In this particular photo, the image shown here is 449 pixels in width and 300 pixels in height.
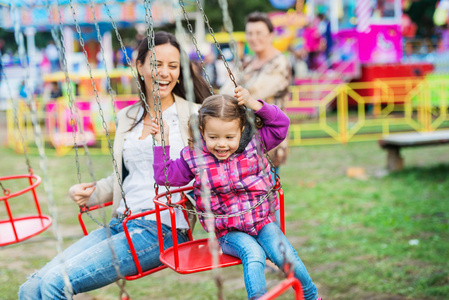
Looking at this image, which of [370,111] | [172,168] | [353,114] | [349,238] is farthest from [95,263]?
[370,111]

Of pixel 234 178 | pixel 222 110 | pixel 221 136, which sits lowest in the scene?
pixel 234 178

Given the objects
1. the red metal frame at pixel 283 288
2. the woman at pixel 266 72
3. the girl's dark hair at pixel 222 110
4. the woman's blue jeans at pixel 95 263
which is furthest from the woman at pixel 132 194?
the woman at pixel 266 72

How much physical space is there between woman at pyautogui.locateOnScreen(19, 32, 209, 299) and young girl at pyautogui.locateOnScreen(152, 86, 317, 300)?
0.24m

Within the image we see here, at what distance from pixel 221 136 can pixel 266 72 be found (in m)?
1.77

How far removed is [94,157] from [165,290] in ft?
19.3

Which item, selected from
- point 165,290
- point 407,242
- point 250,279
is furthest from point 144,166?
point 407,242

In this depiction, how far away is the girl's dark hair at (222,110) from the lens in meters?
2.05

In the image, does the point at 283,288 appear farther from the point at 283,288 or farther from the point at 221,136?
the point at 221,136

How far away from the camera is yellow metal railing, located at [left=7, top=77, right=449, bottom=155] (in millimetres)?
10195

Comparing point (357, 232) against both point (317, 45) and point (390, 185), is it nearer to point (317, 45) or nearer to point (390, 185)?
point (390, 185)

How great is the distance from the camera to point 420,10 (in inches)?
1006

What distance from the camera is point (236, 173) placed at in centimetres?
213

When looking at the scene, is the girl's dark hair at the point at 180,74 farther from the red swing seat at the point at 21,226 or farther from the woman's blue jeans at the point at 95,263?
the red swing seat at the point at 21,226

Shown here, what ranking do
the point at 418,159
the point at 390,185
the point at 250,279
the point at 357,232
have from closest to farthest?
1. the point at 250,279
2. the point at 357,232
3. the point at 390,185
4. the point at 418,159
